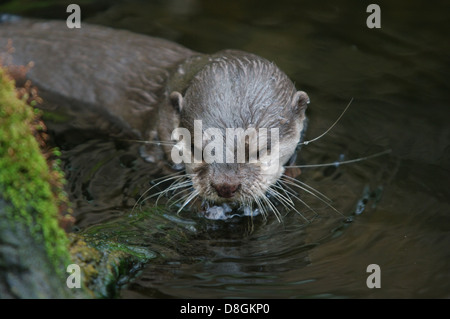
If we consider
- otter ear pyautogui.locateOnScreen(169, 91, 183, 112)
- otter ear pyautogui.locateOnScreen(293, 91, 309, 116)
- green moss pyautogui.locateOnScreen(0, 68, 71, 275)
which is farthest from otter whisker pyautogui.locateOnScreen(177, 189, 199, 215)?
green moss pyautogui.locateOnScreen(0, 68, 71, 275)

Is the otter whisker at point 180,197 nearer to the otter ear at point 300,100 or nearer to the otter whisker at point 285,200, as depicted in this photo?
the otter whisker at point 285,200

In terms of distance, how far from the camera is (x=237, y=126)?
10.8ft

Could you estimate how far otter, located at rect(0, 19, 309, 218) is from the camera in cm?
334

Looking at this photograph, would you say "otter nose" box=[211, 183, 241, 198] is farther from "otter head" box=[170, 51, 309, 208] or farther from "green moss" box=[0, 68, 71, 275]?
"green moss" box=[0, 68, 71, 275]

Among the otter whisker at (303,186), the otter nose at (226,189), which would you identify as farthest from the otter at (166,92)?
the otter whisker at (303,186)

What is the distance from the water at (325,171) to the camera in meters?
2.94

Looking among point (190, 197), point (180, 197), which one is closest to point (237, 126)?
point (190, 197)

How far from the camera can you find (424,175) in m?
3.78

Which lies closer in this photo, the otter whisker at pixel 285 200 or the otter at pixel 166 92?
the otter at pixel 166 92

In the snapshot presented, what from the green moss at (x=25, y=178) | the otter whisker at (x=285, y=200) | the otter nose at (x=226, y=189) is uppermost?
the green moss at (x=25, y=178)

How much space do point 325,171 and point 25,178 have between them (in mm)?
2191

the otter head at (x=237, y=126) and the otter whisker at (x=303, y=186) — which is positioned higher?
the otter head at (x=237, y=126)

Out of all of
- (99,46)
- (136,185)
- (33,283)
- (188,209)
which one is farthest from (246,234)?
(99,46)

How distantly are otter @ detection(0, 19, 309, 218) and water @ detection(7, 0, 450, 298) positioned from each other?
0.25 metres
